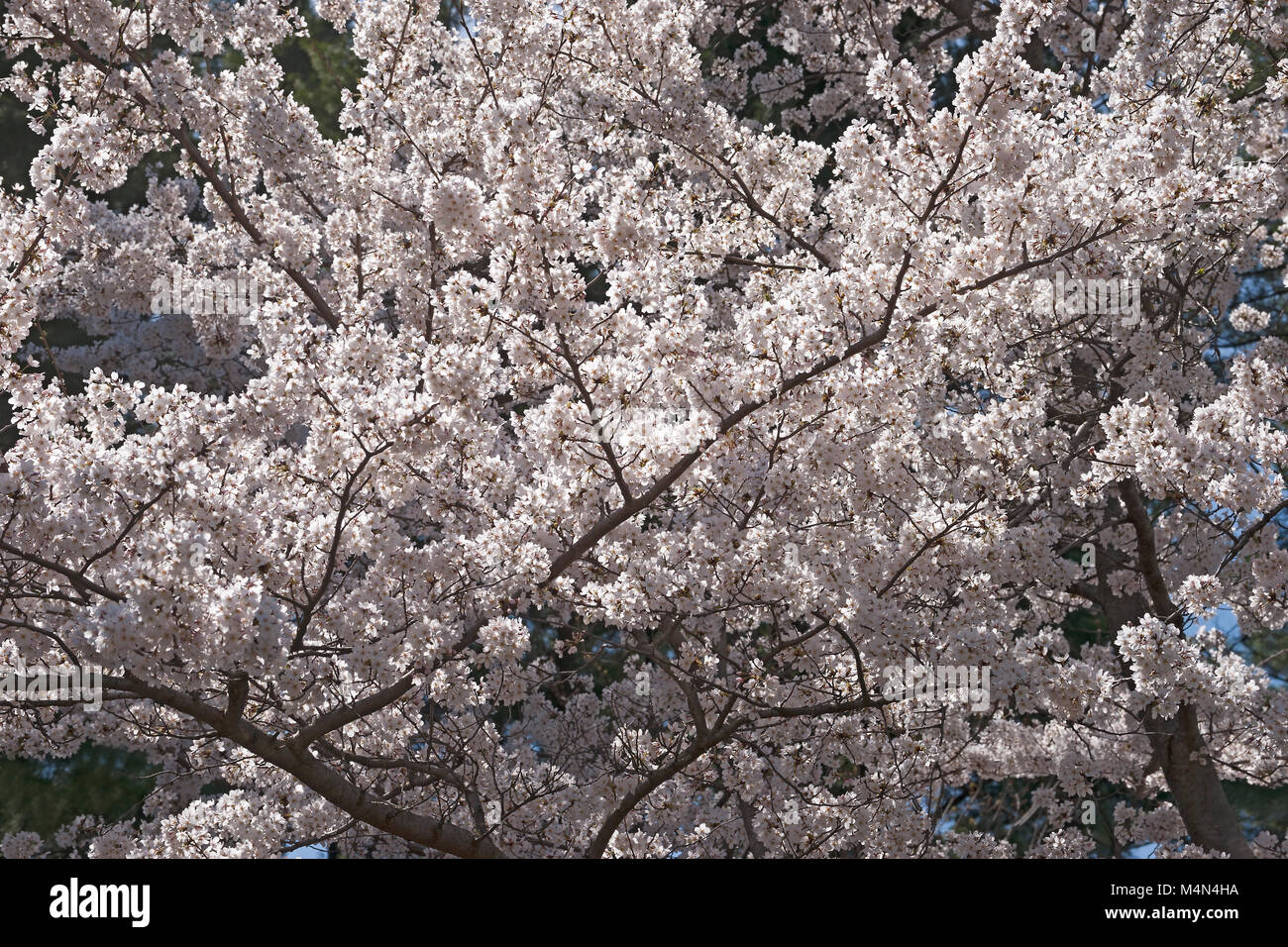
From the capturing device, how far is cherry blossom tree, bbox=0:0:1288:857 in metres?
4.98

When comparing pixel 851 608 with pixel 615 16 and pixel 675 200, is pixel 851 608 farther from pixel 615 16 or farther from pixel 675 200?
pixel 615 16

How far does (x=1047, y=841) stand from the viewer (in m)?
8.45
